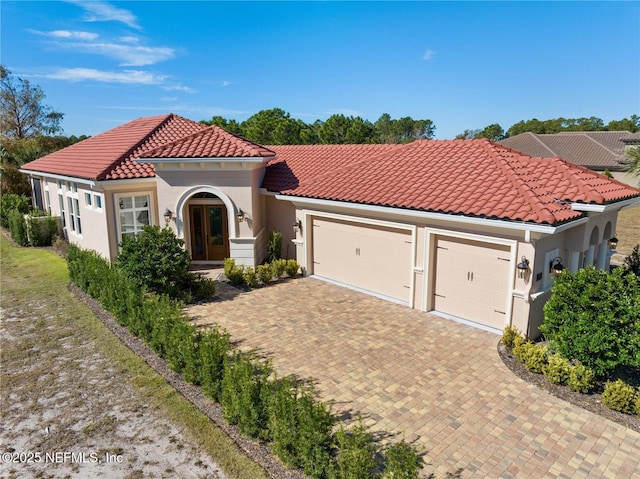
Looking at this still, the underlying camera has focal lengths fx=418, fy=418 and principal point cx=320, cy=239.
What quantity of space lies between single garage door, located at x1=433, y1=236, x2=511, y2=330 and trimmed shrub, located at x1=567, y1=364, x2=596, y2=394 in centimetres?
260

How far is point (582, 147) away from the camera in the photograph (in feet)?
163

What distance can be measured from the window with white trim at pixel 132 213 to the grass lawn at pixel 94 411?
505 cm

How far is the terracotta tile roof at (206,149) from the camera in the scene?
48.9ft

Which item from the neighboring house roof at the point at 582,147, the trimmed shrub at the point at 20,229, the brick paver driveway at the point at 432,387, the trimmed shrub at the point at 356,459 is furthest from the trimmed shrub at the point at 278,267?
the neighboring house roof at the point at 582,147

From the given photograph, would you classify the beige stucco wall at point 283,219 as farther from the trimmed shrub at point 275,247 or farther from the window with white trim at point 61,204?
the window with white trim at point 61,204

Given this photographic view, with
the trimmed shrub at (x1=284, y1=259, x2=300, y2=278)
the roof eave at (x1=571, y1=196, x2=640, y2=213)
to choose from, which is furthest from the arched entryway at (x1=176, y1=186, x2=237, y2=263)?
the roof eave at (x1=571, y1=196, x2=640, y2=213)

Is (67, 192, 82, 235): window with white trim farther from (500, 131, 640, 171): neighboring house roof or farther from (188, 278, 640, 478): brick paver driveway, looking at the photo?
(500, 131, 640, 171): neighboring house roof

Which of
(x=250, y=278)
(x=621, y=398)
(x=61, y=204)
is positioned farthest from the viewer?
(x=61, y=204)

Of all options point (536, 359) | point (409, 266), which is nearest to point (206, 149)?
point (409, 266)

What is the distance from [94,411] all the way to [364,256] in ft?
29.0

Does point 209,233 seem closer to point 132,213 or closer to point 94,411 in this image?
point 132,213

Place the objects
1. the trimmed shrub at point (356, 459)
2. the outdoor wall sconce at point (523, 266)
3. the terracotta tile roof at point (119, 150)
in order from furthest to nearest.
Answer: the terracotta tile roof at point (119, 150)
the outdoor wall sconce at point (523, 266)
the trimmed shrub at point (356, 459)

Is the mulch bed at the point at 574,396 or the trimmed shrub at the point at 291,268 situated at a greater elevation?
the trimmed shrub at the point at 291,268

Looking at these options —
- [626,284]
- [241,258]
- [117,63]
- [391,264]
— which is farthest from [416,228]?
[117,63]
